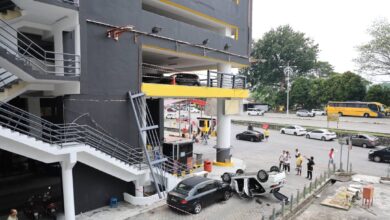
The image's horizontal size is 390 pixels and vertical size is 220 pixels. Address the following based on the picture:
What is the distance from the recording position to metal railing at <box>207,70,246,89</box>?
17748 mm

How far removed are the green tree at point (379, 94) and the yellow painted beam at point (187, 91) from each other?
42525 millimetres

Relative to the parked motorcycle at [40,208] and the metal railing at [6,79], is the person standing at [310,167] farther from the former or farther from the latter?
the metal railing at [6,79]

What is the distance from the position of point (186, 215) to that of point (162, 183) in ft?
7.82

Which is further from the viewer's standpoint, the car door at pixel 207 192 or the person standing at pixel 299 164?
the person standing at pixel 299 164

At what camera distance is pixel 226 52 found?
18.7m

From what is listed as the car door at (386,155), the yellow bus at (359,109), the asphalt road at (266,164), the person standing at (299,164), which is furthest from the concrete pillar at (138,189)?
the yellow bus at (359,109)

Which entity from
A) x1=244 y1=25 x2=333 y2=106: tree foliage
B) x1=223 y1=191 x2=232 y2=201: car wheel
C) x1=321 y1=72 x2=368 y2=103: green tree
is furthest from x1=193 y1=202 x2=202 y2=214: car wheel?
x1=244 y1=25 x2=333 y2=106: tree foliage

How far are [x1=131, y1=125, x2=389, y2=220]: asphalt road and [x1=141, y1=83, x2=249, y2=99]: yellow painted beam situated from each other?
573 centimetres

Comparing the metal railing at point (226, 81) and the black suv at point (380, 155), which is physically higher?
the metal railing at point (226, 81)

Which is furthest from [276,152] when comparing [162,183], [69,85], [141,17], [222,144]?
[69,85]

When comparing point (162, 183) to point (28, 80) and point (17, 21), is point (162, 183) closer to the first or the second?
point (28, 80)

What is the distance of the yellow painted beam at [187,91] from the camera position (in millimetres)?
13727

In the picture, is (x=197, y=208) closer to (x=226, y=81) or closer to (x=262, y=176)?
(x=262, y=176)

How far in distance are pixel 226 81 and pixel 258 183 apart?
829cm
